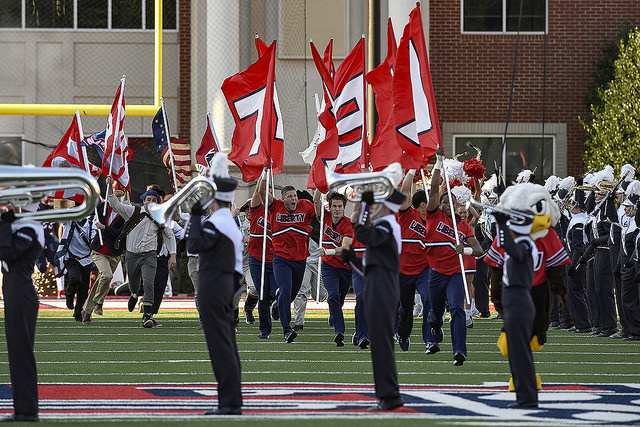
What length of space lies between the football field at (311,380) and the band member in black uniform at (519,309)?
0.69ft

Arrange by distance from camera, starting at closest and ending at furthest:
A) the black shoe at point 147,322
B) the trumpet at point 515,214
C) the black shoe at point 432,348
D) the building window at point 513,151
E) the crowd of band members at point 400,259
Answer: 1. the trumpet at point 515,214
2. the crowd of band members at point 400,259
3. the black shoe at point 432,348
4. the black shoe at point 147,322
5. the building window at point 513,151

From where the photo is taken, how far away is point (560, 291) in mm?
10031

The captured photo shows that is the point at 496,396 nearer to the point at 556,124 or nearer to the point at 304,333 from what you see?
the point at 304,333

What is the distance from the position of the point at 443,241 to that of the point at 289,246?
2516 mm

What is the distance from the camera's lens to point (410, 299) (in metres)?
14.6

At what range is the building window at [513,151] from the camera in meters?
29.7

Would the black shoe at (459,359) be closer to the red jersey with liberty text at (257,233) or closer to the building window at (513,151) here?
the red jersey with liberty text at (257,233)

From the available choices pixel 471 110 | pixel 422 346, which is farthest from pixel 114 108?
pixel 471 110

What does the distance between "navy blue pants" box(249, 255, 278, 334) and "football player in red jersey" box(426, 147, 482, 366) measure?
277 centimetres

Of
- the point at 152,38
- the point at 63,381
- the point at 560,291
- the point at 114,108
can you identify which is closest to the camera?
the point at 560,291

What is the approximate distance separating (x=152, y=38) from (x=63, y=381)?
18.9 m

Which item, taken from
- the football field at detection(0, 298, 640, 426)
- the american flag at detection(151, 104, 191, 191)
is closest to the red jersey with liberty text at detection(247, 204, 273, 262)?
the football field at detection(0, 298, 640, 426)

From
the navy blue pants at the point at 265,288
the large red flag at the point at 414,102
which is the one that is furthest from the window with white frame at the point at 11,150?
the large red flag at the point at 414,102

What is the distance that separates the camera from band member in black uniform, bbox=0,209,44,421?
903 centimetres
